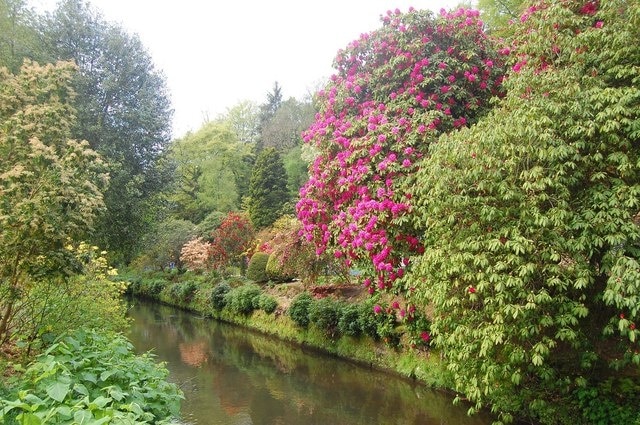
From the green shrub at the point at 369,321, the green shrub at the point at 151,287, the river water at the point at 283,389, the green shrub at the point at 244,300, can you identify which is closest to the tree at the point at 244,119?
the green shrub at the point at 151,287

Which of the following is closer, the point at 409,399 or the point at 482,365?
the point at 482,365

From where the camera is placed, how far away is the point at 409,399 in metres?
8.68

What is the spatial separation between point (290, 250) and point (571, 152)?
10.5m

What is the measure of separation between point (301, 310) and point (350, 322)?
232 cm

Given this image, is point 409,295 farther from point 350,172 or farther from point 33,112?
point 33,112

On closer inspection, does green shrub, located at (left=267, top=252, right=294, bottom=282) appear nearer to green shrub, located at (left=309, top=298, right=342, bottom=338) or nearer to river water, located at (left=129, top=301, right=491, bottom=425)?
river water, located at (left=129, top=301, right=491, bottom=425)

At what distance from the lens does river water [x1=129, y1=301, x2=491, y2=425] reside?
782 cm

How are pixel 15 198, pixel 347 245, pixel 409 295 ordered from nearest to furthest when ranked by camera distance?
pixel 15 198 < pixel 409 295 < pixel 347 245

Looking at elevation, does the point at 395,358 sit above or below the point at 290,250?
below

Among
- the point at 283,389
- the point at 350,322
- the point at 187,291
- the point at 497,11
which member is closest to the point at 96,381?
the point at 283,389

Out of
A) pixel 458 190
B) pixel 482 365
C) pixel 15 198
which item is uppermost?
pixel 458 190

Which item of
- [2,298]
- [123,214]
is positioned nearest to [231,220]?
[123,214]

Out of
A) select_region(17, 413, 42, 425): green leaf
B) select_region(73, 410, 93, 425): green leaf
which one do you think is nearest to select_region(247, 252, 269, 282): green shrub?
select_region(73, 410, 93, 425): green leaf

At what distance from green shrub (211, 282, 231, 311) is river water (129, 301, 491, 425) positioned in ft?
10.9
